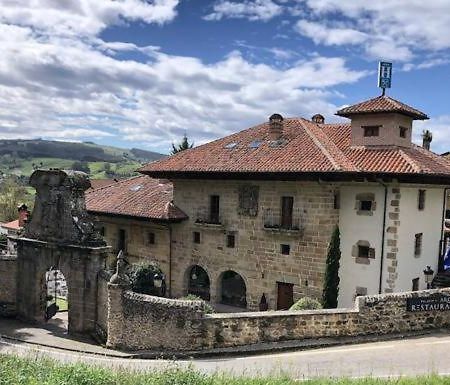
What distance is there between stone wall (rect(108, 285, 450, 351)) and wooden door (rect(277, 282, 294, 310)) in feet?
24.0

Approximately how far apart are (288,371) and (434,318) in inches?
290

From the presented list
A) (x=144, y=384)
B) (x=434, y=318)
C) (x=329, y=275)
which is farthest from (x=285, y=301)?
(x=144, y=384)

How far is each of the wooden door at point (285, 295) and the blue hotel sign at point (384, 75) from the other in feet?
37.5

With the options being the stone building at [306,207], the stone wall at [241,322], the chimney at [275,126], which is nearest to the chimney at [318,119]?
the stone building at [306,207]

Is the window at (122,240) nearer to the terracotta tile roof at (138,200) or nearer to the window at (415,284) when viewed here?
the terracotta tile roof at (138,200)

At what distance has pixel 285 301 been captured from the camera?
25.8m

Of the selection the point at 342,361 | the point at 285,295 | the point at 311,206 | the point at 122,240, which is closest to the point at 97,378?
the point at 342,361

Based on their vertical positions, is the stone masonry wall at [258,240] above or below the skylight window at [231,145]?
below

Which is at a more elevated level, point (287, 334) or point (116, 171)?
point (116, 171)

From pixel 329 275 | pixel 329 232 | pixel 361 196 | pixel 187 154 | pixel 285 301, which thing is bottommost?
pixel 285 301

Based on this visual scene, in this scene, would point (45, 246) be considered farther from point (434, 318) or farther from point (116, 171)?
point (116, 171)

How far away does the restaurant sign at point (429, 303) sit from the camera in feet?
61.5

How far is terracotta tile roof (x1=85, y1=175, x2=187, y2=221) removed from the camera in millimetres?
29734

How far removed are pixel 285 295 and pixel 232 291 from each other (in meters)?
6.04
